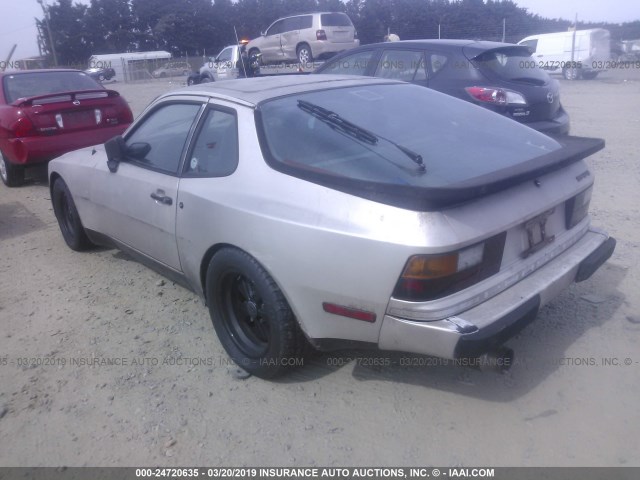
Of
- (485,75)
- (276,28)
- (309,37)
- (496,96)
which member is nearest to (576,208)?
(496,96)

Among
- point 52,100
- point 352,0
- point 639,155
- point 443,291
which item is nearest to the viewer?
point 443,291

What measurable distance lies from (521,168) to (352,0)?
147 ft

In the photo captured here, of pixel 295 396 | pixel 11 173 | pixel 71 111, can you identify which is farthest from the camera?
pixel 11 173

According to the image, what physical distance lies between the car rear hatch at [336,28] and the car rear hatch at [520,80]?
9.82 m

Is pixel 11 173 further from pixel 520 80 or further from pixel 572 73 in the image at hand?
pixel 572 73

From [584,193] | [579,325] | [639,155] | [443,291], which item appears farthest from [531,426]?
[639,155]

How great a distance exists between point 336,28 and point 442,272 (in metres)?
15.1

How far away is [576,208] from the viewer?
3.14 metres

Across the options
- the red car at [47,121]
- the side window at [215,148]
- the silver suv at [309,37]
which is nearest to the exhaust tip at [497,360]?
the side window at [215,148]

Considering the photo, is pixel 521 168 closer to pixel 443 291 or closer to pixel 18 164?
pixel 443 291

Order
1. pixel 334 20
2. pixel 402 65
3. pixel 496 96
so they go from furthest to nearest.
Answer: pixel 334 20 → pixel 402 65 → pixel 496 96

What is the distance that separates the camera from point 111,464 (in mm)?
2572

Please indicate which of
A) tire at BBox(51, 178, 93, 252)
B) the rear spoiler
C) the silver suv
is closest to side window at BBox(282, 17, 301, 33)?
the silver suv

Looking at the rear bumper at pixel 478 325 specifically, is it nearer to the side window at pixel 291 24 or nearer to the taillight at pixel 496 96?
the taillight at pixel 496 96
